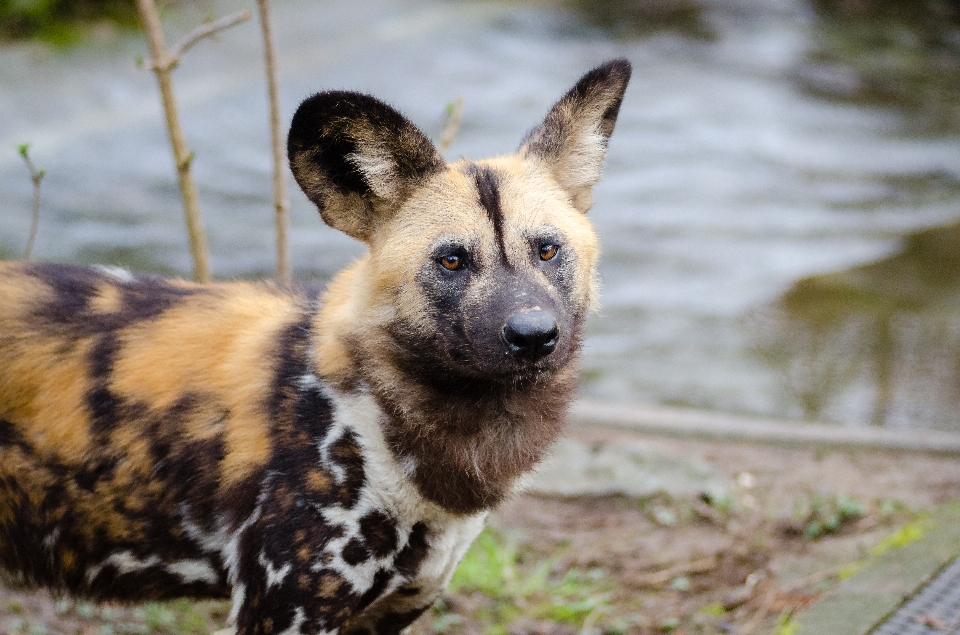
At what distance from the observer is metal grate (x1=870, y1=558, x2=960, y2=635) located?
3035 millimetres

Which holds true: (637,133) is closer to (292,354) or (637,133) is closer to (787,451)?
(787,451)

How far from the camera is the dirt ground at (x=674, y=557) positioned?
3.43 meters

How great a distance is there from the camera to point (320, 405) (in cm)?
252

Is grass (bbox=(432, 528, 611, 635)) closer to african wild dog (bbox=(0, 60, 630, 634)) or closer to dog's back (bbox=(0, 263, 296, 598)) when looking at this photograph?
african wild dog (bbox=(0, 60, 630, 634))

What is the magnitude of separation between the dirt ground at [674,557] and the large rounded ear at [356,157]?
1.56 metres

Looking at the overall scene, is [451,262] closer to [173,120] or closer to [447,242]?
[447,242]

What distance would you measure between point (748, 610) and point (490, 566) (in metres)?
0.94

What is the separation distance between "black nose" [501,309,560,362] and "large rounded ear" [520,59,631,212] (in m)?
0.63

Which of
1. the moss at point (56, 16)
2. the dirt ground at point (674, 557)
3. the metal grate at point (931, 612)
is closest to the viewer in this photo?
the metal grate at point (931, 612)

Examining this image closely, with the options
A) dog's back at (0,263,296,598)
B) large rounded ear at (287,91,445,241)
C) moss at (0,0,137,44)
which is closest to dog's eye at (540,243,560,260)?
large rounded ear at (287,91,445,241)

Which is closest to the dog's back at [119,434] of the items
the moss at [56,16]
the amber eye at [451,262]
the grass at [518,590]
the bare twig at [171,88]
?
the amber eye at [451,262]

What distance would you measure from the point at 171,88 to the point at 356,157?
4.66ft

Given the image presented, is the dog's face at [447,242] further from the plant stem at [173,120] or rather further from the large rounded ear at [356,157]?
the plant stem at [173,120]

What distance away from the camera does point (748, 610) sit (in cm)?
352
